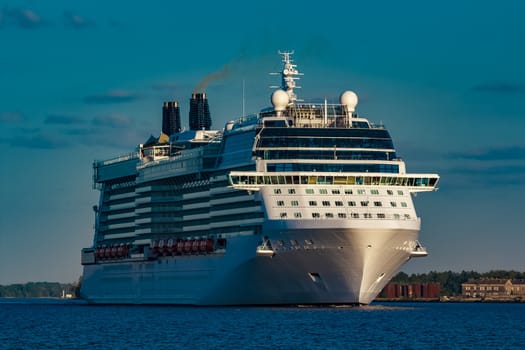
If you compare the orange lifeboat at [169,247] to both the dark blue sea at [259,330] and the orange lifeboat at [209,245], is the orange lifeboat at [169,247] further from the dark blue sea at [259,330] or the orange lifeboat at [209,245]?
the orange lifeboat at [209,245]

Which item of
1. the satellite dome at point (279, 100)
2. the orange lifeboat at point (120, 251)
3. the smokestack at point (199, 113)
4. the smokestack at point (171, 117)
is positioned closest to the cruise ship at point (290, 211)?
the satellite dome at point (279, 100)

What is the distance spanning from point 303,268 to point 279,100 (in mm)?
15890

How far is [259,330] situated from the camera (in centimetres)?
9700

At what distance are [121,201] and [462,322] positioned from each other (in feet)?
141

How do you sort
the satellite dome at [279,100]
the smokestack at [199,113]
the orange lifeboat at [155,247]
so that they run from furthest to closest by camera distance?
the smokestack at [199,113] → the orange lifeboat at [155,247] → the satellite dome at [279,100]

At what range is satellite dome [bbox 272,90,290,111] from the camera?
119688mm

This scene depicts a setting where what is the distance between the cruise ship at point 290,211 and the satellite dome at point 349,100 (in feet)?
0.28

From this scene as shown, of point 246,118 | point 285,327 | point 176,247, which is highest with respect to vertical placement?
point 246,118

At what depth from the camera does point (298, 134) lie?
11562cm

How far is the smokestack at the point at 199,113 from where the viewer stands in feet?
481

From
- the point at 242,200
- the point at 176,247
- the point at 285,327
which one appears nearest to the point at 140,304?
the point at 176,247

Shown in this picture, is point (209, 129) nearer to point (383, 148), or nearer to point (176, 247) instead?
point (176, 247)

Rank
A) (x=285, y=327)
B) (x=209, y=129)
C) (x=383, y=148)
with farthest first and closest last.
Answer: (x=209, y=129)
(x=383, y=148)
(x=285, y=327)

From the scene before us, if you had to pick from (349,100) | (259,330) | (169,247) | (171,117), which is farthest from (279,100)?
(171,117)
